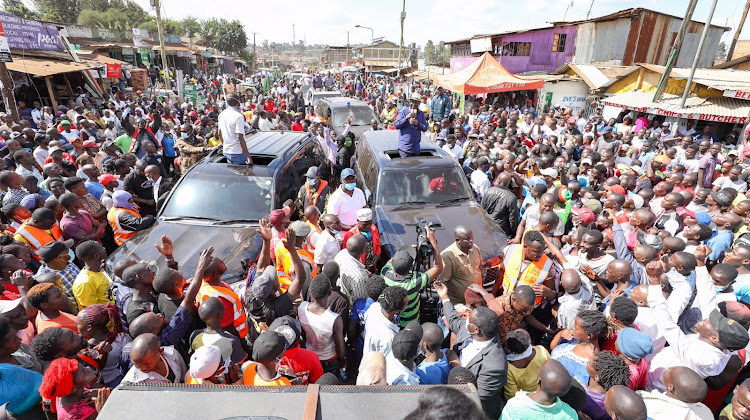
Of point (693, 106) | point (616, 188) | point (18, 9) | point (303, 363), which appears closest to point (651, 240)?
point (616, 188)

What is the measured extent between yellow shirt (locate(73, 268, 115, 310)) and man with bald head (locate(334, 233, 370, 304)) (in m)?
2.07

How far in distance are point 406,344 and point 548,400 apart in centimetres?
85

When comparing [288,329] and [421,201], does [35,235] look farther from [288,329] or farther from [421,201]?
[421,201]

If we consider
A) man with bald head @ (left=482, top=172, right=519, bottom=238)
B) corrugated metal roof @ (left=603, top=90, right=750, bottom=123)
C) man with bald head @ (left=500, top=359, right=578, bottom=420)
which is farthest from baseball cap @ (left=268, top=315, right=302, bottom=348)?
corrugated metal roof @ (left=603, top=90, right=750, bottom=123)

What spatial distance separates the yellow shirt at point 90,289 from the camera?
322cm

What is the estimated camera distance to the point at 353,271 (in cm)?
348

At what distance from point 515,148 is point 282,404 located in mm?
8319

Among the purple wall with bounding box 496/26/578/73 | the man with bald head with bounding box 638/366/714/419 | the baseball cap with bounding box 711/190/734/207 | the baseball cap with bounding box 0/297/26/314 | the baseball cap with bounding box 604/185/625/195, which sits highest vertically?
the purple wall with bounding box 496/26/578/73

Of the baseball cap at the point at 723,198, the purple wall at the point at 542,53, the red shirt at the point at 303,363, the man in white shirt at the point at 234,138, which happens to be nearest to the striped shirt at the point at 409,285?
the red shirt at the point at 303,363

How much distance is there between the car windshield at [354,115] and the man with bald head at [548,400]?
34.6ft

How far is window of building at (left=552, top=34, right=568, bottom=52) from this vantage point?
2045 centimetres

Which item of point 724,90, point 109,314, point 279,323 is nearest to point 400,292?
point 279,323

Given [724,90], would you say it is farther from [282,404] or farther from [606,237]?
[282,404]

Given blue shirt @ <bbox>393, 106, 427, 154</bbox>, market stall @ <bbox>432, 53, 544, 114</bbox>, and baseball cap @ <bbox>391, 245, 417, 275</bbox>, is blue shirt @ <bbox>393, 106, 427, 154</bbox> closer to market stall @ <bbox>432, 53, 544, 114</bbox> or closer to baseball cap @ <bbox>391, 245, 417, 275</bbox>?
baseball cap @ <bbox>391, 245, 417, 275</bbox>
